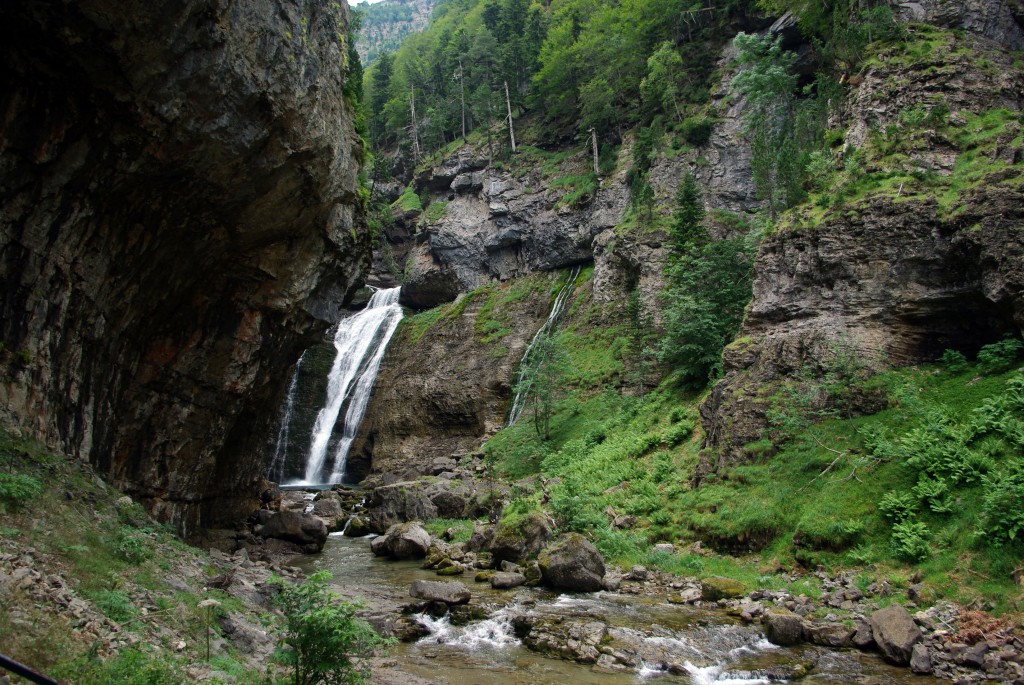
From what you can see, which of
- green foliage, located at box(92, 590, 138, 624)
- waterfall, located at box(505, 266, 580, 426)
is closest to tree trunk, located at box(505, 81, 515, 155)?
waterfall, located at box(505, 266, 580, 426)

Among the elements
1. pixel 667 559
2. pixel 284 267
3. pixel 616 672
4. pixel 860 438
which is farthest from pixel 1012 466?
pixel 284 267

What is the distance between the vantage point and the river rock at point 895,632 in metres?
9.35

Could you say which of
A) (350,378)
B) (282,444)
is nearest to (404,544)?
(282,444)

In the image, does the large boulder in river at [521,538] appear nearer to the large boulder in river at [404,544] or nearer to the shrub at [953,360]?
the large boulder in river at [404,544]

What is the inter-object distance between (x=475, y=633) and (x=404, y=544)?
7.98m

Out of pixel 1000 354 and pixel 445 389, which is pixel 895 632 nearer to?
pixel 1000 354

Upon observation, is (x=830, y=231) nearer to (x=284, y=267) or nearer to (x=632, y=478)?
(x=632, y=478)

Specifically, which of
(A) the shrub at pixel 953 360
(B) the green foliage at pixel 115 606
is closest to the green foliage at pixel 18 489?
(B) the green foliage at pixel 115 606

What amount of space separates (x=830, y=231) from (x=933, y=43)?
1091 centimetres

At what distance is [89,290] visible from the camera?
460 inches

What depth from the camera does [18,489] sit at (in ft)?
26.5

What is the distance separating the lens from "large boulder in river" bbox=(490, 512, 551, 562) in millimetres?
16672

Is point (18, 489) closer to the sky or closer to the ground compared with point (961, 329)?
closer to the ground

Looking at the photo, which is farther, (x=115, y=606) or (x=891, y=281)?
(x=891, y=281)
